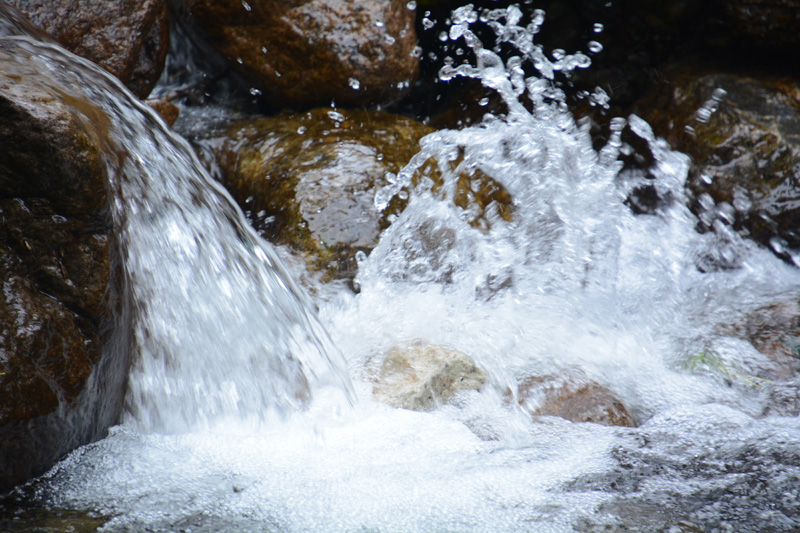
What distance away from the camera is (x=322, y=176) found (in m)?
3.71

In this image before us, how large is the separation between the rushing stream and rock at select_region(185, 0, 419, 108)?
0.74 metres

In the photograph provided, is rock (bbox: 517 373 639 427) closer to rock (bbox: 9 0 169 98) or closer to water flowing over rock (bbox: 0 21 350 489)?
water flowing over rock (bbox: 0 21 350 489)

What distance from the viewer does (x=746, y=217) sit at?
13.6ft

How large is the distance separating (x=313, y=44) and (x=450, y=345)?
242 centimetres

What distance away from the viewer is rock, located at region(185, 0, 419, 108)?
4070 millimetres

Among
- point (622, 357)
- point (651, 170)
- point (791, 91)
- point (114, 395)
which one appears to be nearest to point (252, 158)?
point (114, 395)

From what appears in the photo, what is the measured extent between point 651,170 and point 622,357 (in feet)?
6.31

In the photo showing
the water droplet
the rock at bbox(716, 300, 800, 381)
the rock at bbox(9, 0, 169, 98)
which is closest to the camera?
the rock at bbox(716, 300, 800, 381)

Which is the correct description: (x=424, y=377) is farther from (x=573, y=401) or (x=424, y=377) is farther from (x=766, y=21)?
(x=766, y=21)

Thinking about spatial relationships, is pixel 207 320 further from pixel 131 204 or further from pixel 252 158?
pixel 252 158

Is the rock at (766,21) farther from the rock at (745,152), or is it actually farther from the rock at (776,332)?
the rock at (776,332)

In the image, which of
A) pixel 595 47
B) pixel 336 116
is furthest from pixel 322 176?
pixel 595 47

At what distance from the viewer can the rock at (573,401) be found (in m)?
2.53

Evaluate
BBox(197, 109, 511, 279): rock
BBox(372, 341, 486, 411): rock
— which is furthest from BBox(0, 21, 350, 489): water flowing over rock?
BBox(197, 109, 511, 279): rock
